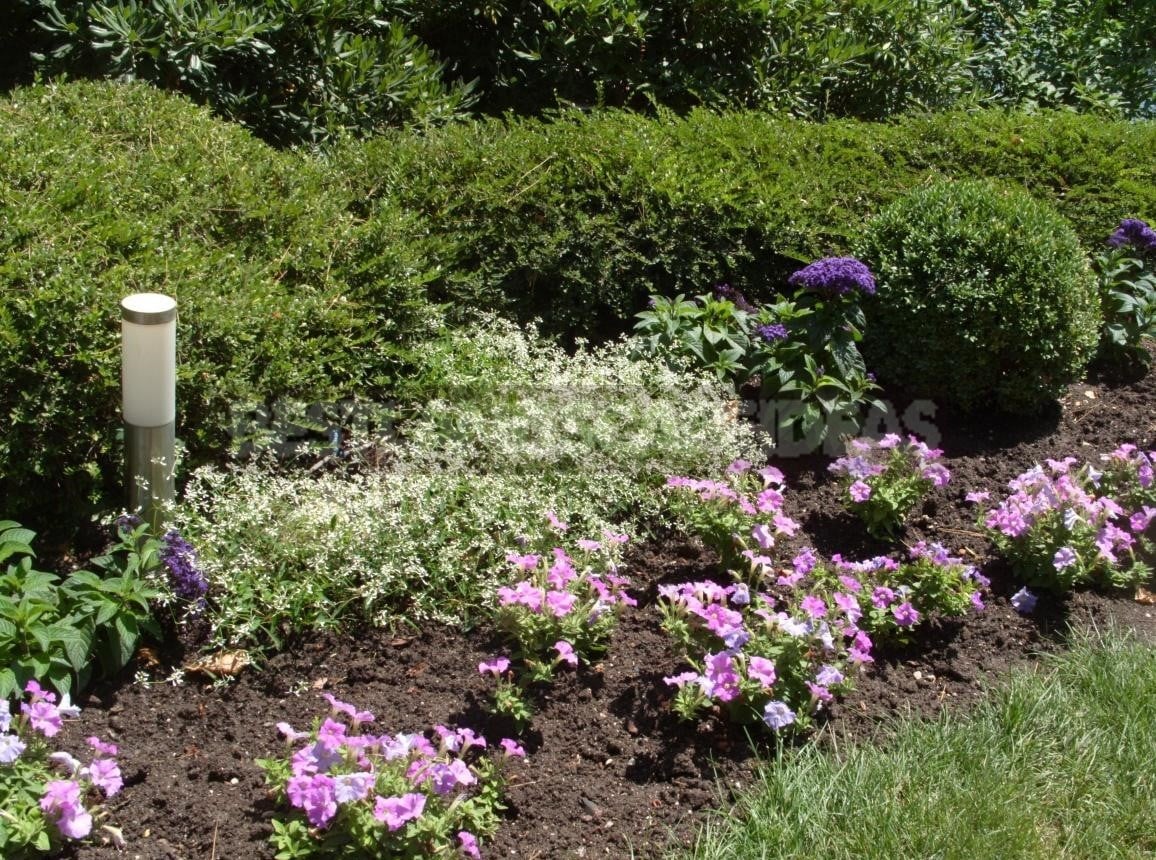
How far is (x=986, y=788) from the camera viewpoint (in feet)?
10.6

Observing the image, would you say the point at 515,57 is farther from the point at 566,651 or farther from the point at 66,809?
the point at 66,809

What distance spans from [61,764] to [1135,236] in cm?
501

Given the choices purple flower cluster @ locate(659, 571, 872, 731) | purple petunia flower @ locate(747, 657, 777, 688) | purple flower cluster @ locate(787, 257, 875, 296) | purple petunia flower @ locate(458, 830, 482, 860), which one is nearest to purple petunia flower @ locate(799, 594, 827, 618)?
purple flower cluster @ locate(659, 571, 872, 731)

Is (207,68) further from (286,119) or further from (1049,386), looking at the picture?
(1049,386)

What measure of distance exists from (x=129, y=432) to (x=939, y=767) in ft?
8.01

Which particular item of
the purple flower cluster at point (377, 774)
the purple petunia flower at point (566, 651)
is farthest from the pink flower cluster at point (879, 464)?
the purple flower cluster at point (377, 774)

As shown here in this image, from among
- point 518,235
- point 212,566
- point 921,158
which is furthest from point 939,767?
point 921,158

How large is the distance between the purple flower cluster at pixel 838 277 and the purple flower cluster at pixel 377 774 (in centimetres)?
225

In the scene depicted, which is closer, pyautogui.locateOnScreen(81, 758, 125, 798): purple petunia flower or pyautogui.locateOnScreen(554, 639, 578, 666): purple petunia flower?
pyautogui.locateOnScreen(81, 758, 125, 798): purple petunia flower

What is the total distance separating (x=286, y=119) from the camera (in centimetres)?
664

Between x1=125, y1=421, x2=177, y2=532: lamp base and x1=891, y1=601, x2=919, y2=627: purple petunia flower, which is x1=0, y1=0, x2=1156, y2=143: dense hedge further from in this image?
x1=891, y1=601, x2=919, y2=627: purple petunia flower

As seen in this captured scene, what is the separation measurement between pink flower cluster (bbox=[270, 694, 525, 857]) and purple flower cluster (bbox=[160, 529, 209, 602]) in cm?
61

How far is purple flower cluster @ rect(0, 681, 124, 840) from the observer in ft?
8.98

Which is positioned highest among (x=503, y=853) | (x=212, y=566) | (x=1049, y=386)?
(x=1049, y=386)
